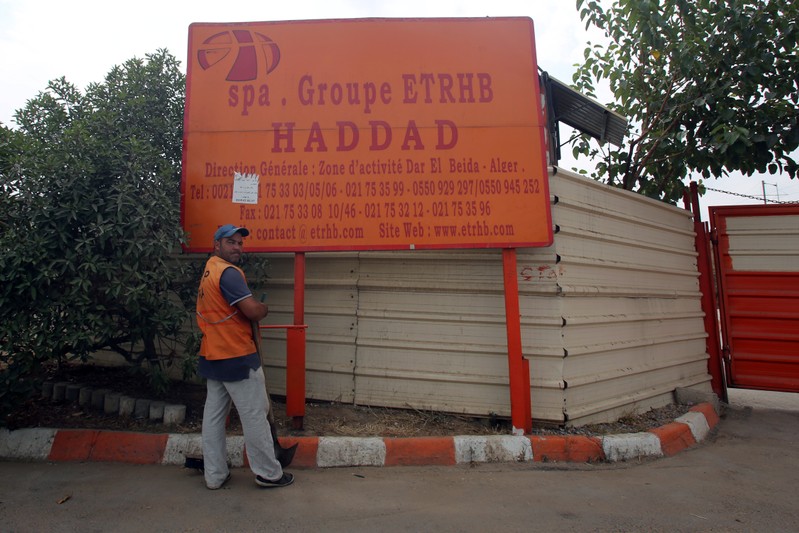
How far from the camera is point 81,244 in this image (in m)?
3.24

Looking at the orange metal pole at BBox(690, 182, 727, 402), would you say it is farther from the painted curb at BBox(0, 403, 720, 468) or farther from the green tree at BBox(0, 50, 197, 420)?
the green tree at BBox(0, 50, 197, 420)

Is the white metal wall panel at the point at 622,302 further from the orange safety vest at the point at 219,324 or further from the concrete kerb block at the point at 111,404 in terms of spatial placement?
the concrete kerb block at the point at 111,404

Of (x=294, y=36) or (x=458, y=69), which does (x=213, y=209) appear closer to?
(x=294, y=36)

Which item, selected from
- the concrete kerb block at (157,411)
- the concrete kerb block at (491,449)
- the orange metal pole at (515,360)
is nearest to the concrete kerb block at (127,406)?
the concrete kerb block at (157,411)

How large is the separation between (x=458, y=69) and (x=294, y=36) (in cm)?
138

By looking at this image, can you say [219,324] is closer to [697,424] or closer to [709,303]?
[697,424]

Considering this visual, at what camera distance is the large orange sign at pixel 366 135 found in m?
3.68

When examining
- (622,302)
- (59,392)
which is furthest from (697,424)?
(59,392)

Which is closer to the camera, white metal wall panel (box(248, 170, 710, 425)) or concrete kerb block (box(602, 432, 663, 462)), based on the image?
concrete kerb block (box(602, 432, 663, 462))

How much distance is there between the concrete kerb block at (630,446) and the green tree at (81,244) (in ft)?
10.6

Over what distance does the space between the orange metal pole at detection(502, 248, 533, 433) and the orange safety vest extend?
1855mm

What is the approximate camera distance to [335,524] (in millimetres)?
2453

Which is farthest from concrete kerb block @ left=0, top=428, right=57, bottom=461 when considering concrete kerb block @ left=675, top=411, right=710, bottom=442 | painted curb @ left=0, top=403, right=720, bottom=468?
concrete kerb block @ left=675, top=411, right=710, bottom=442

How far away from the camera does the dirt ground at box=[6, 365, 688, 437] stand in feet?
11.6
